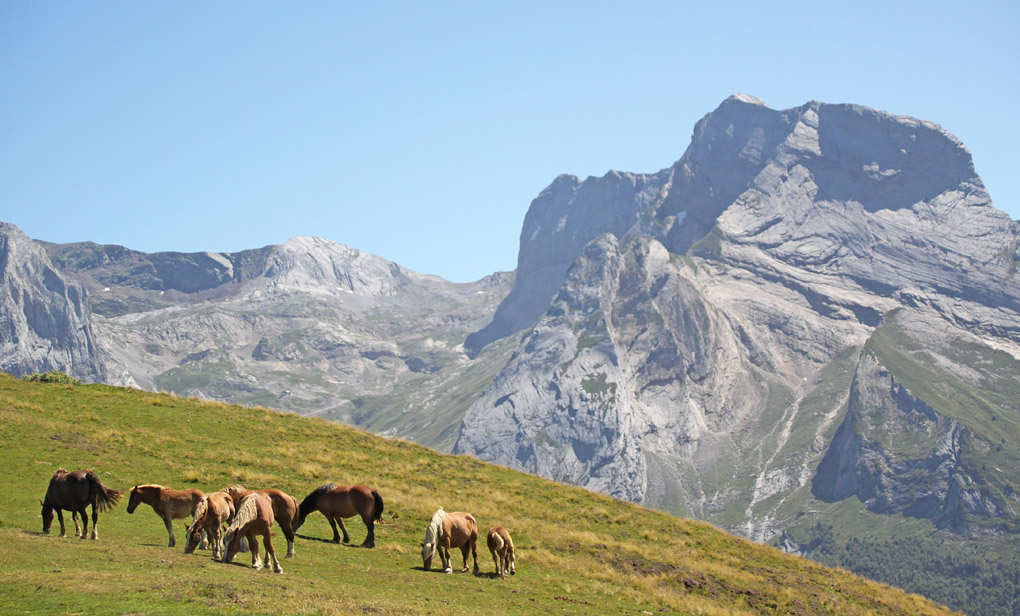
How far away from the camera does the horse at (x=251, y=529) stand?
2670cm

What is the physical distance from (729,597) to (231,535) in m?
21.7

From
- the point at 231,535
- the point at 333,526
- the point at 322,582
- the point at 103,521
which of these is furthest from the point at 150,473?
the point at 322,582

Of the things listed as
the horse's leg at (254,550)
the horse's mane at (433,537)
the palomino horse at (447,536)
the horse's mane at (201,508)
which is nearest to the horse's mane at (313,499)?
the palomino horse at (447,536)

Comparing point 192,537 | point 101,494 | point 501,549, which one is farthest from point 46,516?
point 501,549

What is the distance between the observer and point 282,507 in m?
28.6

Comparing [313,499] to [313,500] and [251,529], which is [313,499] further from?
[251,529]

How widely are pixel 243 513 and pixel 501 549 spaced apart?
9.74 metres

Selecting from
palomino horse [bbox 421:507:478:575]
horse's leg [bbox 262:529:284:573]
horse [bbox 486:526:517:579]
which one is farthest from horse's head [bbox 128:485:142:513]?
horse [bbox 486:526:517:579]

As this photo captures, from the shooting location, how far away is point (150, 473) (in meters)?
A: 37.5

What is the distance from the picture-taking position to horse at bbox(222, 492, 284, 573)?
2670cm

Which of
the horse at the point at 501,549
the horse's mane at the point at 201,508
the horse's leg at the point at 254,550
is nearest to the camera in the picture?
the horse's leg at the point at 254,550

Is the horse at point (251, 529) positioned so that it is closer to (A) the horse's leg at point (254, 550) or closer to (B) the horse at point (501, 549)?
(A) the horse's leg at point (254, 550)

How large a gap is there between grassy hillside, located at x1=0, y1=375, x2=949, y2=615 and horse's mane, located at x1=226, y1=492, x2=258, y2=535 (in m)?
1.30

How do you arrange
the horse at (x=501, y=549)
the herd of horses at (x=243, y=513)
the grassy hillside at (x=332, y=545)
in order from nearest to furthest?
the grassy hillside at (x=332, y=545), the herd of horses at (x=243, y=513), the horse at (x=501, y=549)
